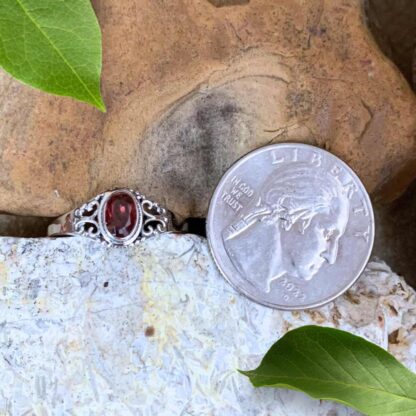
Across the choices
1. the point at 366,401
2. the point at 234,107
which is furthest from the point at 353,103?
the point at 366,401

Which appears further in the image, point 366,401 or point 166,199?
point 166,199

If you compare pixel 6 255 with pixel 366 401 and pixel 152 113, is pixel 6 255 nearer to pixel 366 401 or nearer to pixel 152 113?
pixel 152 113

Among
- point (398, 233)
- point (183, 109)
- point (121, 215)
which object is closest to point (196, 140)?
point (183, 109)

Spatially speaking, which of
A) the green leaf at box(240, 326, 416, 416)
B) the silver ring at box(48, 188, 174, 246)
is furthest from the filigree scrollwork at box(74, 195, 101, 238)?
the green leaf at box(240, 326, 416, 416)

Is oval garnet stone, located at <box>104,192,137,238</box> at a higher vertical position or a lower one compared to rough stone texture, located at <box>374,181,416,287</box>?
higher

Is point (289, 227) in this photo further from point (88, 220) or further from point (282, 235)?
point (88, 220)

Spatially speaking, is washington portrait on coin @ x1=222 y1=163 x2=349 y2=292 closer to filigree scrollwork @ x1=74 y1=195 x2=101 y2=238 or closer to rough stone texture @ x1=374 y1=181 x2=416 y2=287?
filigree scrollwork @ x1=74 y1=195 x2=101 y2=238
